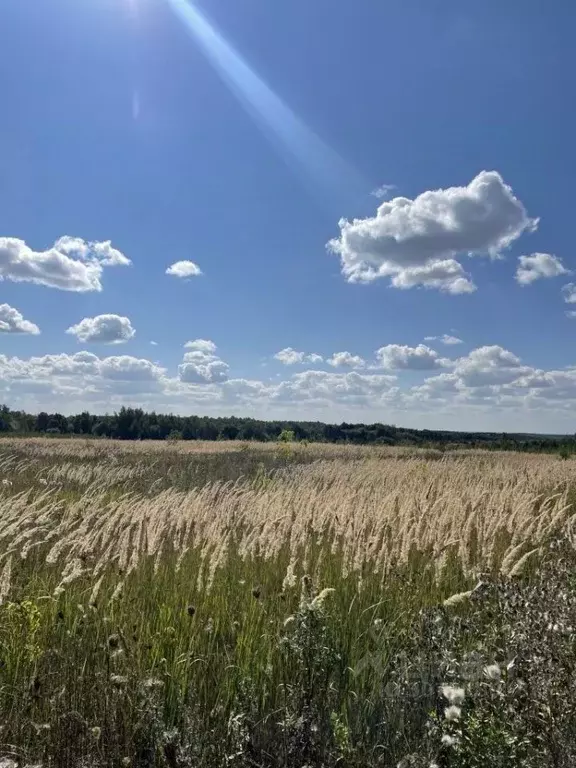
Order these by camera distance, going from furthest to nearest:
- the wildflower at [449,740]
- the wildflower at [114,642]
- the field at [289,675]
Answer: the wildflower at [114,642]
the field at [289,675]
the wildflower at [449,740]

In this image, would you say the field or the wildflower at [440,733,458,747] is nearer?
the wildflower at [440,733,458,747]

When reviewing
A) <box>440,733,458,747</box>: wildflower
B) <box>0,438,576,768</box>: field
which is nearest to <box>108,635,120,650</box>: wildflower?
<box>0,438,576,768</box>: field

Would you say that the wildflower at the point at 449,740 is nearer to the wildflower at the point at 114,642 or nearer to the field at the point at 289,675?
the field at the point at 289,675

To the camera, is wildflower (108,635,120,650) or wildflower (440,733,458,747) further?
wildflower (108,635,120,650)

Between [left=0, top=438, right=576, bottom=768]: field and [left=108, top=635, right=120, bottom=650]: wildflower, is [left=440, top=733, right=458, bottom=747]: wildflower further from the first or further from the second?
[left=108, top=635, right=120, bottom=650]: wildflower

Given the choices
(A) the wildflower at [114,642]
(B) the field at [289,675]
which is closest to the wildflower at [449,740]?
(B) the field at [289,675]

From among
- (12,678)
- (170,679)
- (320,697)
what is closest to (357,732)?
(320,697)

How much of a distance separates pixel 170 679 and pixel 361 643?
1.31 meters

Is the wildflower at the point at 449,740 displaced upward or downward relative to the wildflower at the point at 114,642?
upward

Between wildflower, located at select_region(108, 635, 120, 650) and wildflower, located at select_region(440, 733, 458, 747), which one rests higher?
wildflower, located at select_region(440, 733, 458, 747)

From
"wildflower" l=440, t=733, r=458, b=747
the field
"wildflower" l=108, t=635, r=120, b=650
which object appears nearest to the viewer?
"wildflower" l=440, t=733, r=458, b=747

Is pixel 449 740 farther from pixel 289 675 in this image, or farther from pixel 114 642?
pixel 114 642

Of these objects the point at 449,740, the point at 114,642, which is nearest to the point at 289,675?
the point at 114,642

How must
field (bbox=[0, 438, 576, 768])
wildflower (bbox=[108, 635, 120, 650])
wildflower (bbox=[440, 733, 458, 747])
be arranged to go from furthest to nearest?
wildflower (bbox=[108, 635, 120, 650]), field (bbox=[0, 438, 576, 768]), wildflower (bbox=[440, 733, 458, 747])
